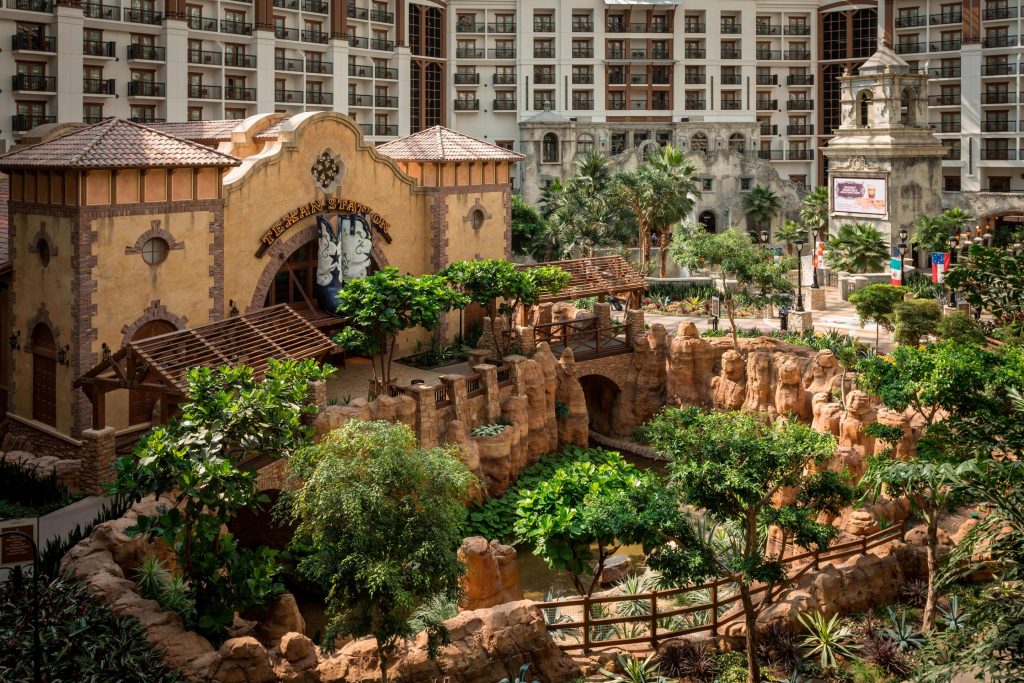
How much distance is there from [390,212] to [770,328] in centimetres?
1830

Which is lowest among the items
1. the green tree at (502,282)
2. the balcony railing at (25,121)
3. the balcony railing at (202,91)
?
the green tree at (502,282)

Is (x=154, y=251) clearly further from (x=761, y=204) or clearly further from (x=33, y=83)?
(x=761, y=204)

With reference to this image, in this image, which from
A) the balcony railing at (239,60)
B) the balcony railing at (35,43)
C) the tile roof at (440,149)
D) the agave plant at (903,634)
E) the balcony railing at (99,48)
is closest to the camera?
the agave plant at (903,634)

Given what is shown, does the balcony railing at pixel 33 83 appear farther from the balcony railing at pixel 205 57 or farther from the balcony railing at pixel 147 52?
the balcony railing at pixel 205 57

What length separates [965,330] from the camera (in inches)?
1431

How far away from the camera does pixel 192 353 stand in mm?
30547

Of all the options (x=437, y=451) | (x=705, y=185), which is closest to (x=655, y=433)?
(x=437, y=451)

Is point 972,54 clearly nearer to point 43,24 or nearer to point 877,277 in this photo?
point 877,277

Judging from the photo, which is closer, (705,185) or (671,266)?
(671,266)

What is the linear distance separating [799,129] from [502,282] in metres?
56.0

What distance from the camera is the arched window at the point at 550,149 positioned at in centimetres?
7956

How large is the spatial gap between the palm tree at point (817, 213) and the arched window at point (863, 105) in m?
5.47

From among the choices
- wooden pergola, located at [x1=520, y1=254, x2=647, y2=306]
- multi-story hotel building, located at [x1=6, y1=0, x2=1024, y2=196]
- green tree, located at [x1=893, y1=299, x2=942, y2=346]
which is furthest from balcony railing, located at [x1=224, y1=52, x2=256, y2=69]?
green tree, located at [x1=893, y1=299, x2=942, y2=346]

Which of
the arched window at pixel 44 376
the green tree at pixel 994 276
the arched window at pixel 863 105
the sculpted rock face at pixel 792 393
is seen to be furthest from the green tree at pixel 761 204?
the green tree at pixel 994 276
